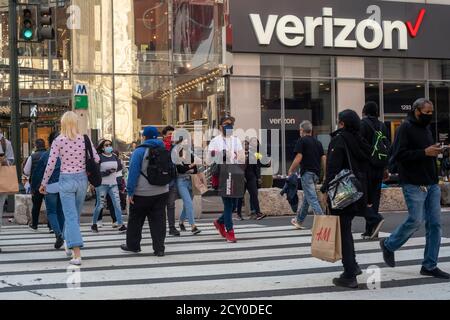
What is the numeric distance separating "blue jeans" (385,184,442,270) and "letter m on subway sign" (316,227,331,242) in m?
1.10

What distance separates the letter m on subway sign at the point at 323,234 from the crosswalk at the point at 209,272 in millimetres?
533

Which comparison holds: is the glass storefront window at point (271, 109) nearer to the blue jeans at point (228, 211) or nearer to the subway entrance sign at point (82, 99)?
the subway entrance sign at point (82, 99)

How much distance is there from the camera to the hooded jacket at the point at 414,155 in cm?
727

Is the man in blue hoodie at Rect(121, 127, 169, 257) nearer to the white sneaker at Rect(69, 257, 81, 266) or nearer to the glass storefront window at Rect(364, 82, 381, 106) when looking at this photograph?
the white sneaker at Rect(69, 257, 81, 266)

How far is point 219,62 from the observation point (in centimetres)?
2308

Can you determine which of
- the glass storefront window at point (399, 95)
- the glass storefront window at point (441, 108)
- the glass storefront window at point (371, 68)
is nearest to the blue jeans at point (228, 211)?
the glass storefront window at point (371, 68)

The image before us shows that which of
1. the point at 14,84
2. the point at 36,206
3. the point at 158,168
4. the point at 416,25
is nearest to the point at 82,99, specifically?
the point at 14,84

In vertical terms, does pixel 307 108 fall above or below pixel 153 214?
above

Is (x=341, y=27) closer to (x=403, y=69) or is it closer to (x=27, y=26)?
(x=403, y=69)

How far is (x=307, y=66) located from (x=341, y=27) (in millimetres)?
1864

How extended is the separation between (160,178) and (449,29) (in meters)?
19.6

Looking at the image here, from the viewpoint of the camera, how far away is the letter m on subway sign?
6.86 metres

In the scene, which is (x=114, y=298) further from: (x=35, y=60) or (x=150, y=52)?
(x=35, y=60)

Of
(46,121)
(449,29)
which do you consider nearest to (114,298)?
(46,121)
